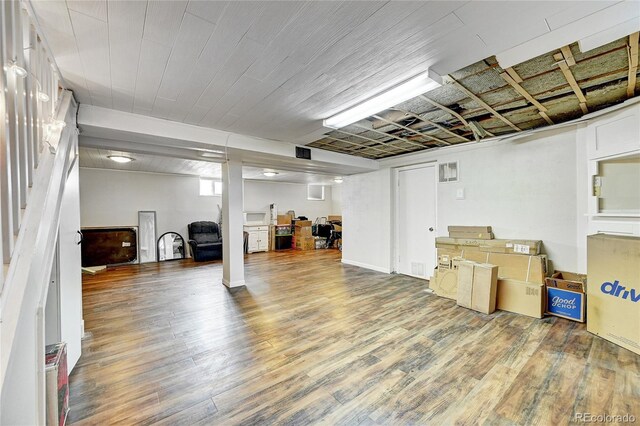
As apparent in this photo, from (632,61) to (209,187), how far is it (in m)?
8.41

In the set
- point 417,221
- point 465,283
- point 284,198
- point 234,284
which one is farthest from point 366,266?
point 284,198

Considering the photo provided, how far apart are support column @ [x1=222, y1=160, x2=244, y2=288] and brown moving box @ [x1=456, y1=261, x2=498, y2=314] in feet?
11.3

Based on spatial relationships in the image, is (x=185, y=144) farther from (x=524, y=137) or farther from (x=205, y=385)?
(x=524, y=137)

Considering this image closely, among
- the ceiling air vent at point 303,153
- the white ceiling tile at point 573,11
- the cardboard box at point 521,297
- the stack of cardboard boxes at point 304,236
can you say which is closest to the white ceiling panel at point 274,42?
the white ceiling tile at point 573,11

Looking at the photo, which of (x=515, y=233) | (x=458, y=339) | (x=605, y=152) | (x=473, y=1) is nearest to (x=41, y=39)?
(x=473, y=1)

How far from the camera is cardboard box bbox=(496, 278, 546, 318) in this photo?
10.1 feet

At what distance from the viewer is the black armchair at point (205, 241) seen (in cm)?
667

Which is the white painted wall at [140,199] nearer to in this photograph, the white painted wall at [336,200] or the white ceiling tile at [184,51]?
the white painted wall at [336,200]

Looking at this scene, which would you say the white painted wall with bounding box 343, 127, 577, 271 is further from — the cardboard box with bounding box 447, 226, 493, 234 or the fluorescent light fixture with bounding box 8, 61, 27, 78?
the fluorescent light fixture with bounding box 8, 61, 27, 78

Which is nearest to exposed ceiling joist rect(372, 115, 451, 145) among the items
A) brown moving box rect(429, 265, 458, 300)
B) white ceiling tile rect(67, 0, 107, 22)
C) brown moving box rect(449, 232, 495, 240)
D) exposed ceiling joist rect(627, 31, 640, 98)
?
brown moving box rect(449, 232, 495, 240)

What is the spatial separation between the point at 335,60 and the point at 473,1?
862mm

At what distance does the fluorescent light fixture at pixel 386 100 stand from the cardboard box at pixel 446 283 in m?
2.61

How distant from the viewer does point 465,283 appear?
3.44m

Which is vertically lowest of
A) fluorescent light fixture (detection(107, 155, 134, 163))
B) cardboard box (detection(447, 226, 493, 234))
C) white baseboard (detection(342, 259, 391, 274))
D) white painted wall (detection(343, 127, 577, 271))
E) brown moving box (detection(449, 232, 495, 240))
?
white baseboard (detection(342, 259, 391, 274))
